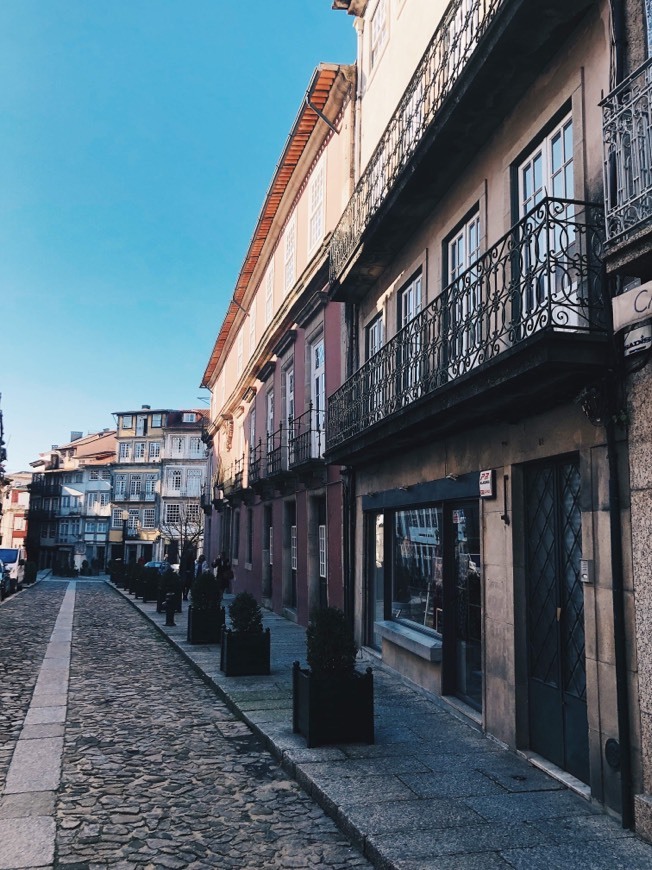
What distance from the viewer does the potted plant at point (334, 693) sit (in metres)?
6.61

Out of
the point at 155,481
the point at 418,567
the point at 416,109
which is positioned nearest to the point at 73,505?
the point at 155,481

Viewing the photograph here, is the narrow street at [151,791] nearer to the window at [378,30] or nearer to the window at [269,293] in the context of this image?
the window at [378,30]

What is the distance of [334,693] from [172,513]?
60.2 m

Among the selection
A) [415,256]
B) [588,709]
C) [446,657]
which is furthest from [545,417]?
[415,256]

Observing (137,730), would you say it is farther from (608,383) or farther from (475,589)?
(608,383)

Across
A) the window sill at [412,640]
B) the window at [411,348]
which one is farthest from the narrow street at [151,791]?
the window at [411,348]

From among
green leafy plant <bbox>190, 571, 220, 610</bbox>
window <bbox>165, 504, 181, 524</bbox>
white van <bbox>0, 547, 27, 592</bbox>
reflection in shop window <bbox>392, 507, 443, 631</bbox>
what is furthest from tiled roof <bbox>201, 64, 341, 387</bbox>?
window <bbox>165, 504, 181, 524</bbox>

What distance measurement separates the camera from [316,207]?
53.5 ft

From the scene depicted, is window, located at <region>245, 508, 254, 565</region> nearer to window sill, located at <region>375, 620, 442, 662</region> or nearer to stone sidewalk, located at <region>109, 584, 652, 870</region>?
window sill, located at <region>375, 620, 442, 662</region>

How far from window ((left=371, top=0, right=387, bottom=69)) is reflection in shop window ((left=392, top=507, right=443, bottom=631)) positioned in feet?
25.2

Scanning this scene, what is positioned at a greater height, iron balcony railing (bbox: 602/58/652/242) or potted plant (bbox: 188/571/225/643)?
iron balcony railing (bbox: 602/58/652/242)

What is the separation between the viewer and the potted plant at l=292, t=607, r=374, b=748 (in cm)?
661

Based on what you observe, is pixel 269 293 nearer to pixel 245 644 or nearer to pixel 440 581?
pixel 245 644

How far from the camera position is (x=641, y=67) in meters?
4.61
